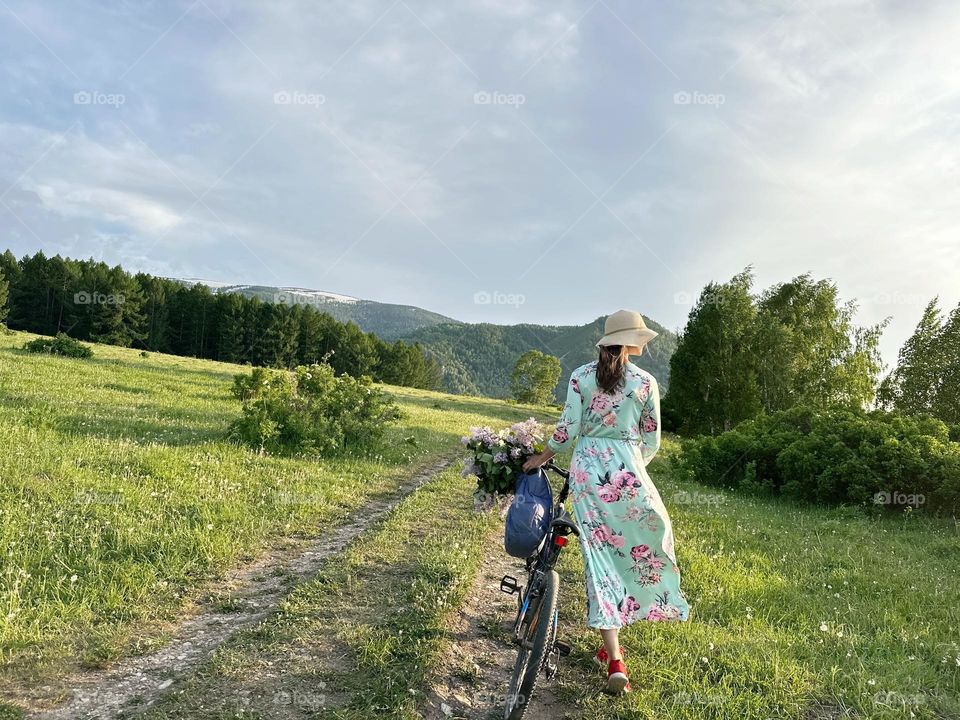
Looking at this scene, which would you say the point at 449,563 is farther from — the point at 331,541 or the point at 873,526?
the point at 873,526

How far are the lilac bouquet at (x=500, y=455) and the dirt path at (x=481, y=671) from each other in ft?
4.41

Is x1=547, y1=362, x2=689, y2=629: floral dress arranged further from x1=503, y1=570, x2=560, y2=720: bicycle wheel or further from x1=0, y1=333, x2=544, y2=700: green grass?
x1=0, y1=333, x2=544, y2=700: green grass

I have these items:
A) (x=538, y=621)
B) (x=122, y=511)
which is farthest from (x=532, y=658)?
(x=122, y=511)

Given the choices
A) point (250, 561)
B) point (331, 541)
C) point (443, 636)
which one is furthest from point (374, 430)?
point (443, 636)

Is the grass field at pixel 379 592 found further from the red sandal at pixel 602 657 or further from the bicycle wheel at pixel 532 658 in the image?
the bicycle wheel at pixel 532 658

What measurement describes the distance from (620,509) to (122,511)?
21.2ft

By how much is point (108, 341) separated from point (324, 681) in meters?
82.5

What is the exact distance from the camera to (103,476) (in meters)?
8.41

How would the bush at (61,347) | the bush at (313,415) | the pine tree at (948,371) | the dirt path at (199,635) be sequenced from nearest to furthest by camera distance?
the dirt path at (199,635) < the bush at (313,415) < the pine tree at (948,371) < the bush at (61,347)

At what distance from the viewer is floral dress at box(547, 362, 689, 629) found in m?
4.48

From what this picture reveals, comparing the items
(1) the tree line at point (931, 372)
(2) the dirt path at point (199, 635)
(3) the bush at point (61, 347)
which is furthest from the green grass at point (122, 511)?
(1) the tree line at point (931, 372)

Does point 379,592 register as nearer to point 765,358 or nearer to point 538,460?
point 538,460

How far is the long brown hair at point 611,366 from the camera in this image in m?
4.46

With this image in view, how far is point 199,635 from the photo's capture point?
5.11 metres
